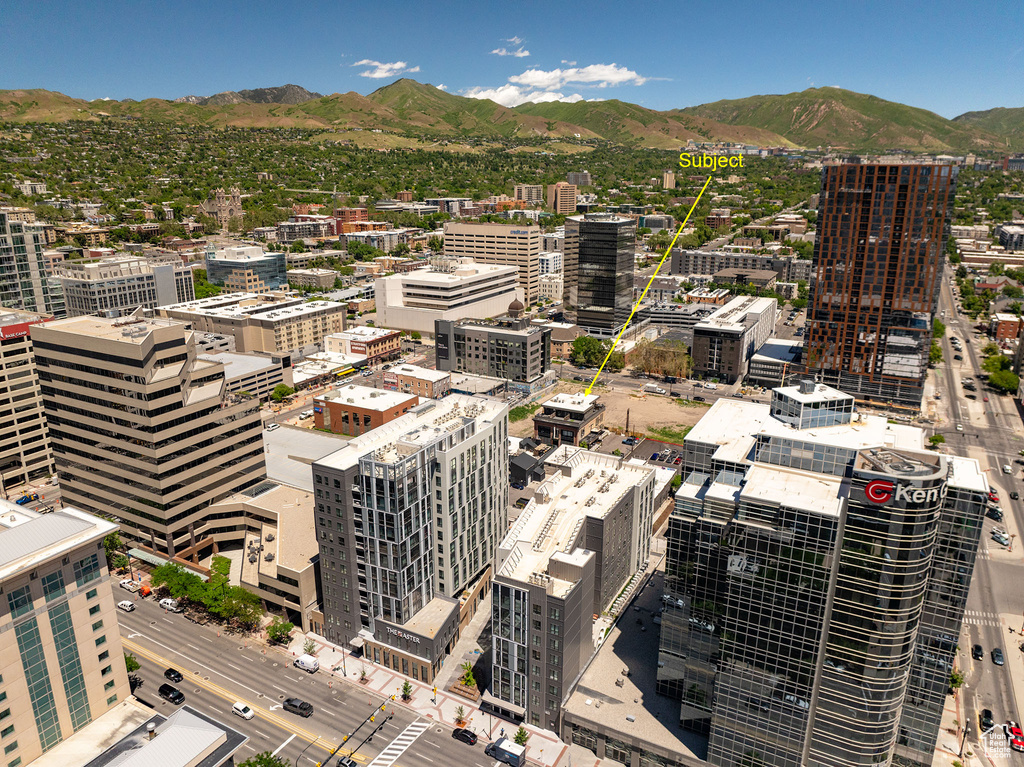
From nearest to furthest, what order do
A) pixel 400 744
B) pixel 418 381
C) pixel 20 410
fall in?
pixel 400 744
pixel 20 410
pixel 418 381

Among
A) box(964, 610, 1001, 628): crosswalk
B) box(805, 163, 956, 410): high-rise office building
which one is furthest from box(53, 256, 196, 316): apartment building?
box(964, 610, 1001, 628): crosswalk

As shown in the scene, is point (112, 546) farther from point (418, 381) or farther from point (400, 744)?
point (418, 381)

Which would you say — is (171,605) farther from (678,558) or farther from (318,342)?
(318,342)

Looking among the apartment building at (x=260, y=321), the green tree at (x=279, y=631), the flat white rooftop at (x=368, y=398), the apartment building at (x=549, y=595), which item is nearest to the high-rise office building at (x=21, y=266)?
the apartment building at (x=260, y=321)

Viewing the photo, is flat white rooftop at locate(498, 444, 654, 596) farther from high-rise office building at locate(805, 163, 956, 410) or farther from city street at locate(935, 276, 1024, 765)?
high-rise office building at locate(805, 163, 956, 410)

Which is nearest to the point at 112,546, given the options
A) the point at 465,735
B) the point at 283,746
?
the point at 283,746
